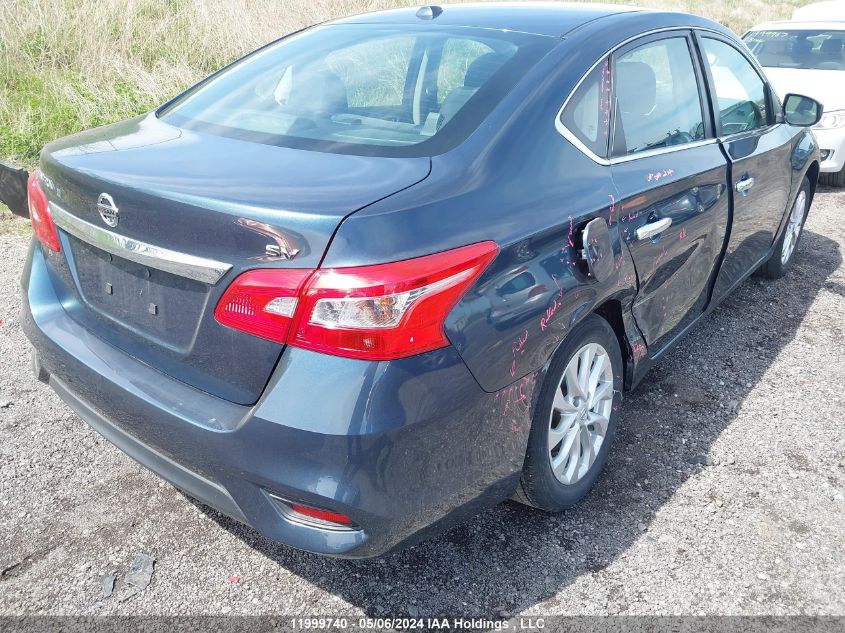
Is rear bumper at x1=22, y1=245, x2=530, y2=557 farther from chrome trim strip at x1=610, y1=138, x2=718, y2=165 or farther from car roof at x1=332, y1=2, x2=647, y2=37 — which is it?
car roof at x1=332, y1=2, x2=647, y2=37

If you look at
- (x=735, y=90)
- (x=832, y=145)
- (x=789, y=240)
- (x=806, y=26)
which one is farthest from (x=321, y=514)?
(x=806, y=26)

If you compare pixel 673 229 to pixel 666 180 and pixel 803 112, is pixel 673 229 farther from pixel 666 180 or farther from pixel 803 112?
pixel 803 112

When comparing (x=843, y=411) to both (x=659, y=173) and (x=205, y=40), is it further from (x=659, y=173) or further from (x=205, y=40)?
(x=205, y=40)

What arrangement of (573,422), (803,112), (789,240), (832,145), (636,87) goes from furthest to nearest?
(832,145) → (789,240) → (803,112) → (636,87) → (573,422)

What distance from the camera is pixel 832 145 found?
664 centimetres

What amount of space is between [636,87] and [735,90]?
45.9 inches

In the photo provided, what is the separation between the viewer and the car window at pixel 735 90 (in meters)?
3.29

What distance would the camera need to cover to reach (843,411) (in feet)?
10.7

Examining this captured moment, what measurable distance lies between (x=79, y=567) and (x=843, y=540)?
250cm

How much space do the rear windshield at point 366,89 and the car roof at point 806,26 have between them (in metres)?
6.97

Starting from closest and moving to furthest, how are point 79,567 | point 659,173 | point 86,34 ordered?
point 79,567 < point 659,173 < point 86,34

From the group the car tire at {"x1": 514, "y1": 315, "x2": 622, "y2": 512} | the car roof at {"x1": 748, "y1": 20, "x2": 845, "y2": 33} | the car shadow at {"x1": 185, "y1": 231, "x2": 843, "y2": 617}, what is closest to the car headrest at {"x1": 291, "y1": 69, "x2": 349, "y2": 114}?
the car tire at {"x1": 514, "y1": 315, "x2": 622, "y2": 512}

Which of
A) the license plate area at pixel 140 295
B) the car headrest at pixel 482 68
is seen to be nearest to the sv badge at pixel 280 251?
the license plate area at pixel 140 295

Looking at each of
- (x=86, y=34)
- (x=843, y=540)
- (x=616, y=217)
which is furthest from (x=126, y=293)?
(x=86, y=34)
